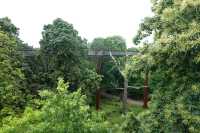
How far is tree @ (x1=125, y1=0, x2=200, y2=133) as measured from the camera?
687 inches

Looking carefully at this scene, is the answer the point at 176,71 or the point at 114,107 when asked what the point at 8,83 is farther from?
the point at 114,107

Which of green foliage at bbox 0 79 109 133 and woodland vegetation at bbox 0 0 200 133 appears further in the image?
green foliage at bbox 0 79 109 133

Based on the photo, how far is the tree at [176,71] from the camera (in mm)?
17438

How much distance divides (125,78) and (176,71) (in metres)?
3.12

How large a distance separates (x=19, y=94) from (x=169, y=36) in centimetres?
1372

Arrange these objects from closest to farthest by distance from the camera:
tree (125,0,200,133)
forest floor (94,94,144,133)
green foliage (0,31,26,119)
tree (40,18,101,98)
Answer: tree (125,0,200,133)
green foliage (0,31,26,119)
tree (40,18,101,98)
forest floor (94,94,144,133)

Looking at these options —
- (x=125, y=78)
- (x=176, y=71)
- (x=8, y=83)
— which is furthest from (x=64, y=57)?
(x=176, y=71)

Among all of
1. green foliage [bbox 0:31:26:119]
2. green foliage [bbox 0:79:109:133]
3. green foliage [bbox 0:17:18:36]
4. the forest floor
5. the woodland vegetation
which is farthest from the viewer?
the forest floor

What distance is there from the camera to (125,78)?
2150cm

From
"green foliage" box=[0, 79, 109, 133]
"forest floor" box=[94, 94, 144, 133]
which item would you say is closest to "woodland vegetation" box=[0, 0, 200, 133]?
"green foliage" box=[0, 79, 109, 133]

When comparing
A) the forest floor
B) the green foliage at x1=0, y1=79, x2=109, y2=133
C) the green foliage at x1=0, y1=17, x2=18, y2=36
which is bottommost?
the forest floor

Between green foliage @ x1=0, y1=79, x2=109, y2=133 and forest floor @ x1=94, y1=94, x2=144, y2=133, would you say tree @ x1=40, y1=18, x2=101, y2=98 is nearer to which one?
forest floor @ x1=94, y1=94, x2=144, y2=133

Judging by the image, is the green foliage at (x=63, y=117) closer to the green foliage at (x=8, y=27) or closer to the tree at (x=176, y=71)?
the tree at (x=176, y=71)

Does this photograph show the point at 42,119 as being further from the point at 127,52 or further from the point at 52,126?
the point at 127,52
